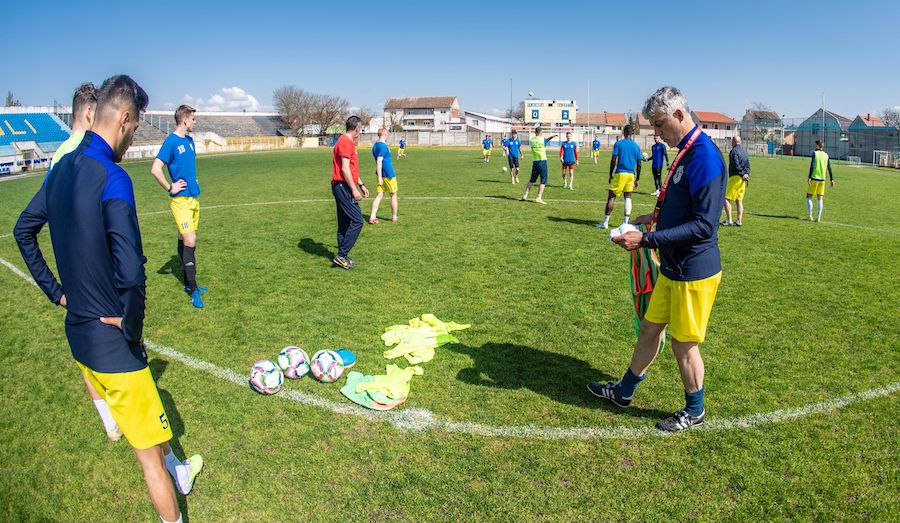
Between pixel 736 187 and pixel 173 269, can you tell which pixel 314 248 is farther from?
pixel 736 187

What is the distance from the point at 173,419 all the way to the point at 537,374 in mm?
3214

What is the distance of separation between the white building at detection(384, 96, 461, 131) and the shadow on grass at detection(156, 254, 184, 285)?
11272 cm

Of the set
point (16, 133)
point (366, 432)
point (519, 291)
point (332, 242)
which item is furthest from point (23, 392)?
point (16, 133)

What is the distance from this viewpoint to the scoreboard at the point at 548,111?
98375 millimetres

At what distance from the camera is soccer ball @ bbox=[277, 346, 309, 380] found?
17.1 feet

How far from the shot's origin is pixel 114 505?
12.0 feet

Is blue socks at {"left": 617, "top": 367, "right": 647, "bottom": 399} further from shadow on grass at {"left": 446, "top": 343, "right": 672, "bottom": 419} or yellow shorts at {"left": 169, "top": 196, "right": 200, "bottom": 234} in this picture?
Result: yellow shorts at {"left": 169, "top": 196, "right": 200, "bottom": 234}

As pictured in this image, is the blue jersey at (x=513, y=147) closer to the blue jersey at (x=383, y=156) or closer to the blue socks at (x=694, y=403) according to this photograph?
the blue jersey at (x=383, y=156)

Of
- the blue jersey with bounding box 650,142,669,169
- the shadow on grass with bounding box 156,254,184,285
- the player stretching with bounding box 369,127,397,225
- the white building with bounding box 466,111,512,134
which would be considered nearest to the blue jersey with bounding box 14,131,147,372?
the shadow on grass with bounding box 156,254,184,285

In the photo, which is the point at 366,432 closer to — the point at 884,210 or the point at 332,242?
the point at 332,242

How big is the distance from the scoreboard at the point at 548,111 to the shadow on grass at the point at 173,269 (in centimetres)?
9208

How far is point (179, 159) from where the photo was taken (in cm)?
751

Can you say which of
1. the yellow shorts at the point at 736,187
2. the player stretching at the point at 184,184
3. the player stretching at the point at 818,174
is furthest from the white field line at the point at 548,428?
the player stretching at the point at 818,174

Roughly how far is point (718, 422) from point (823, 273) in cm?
596
